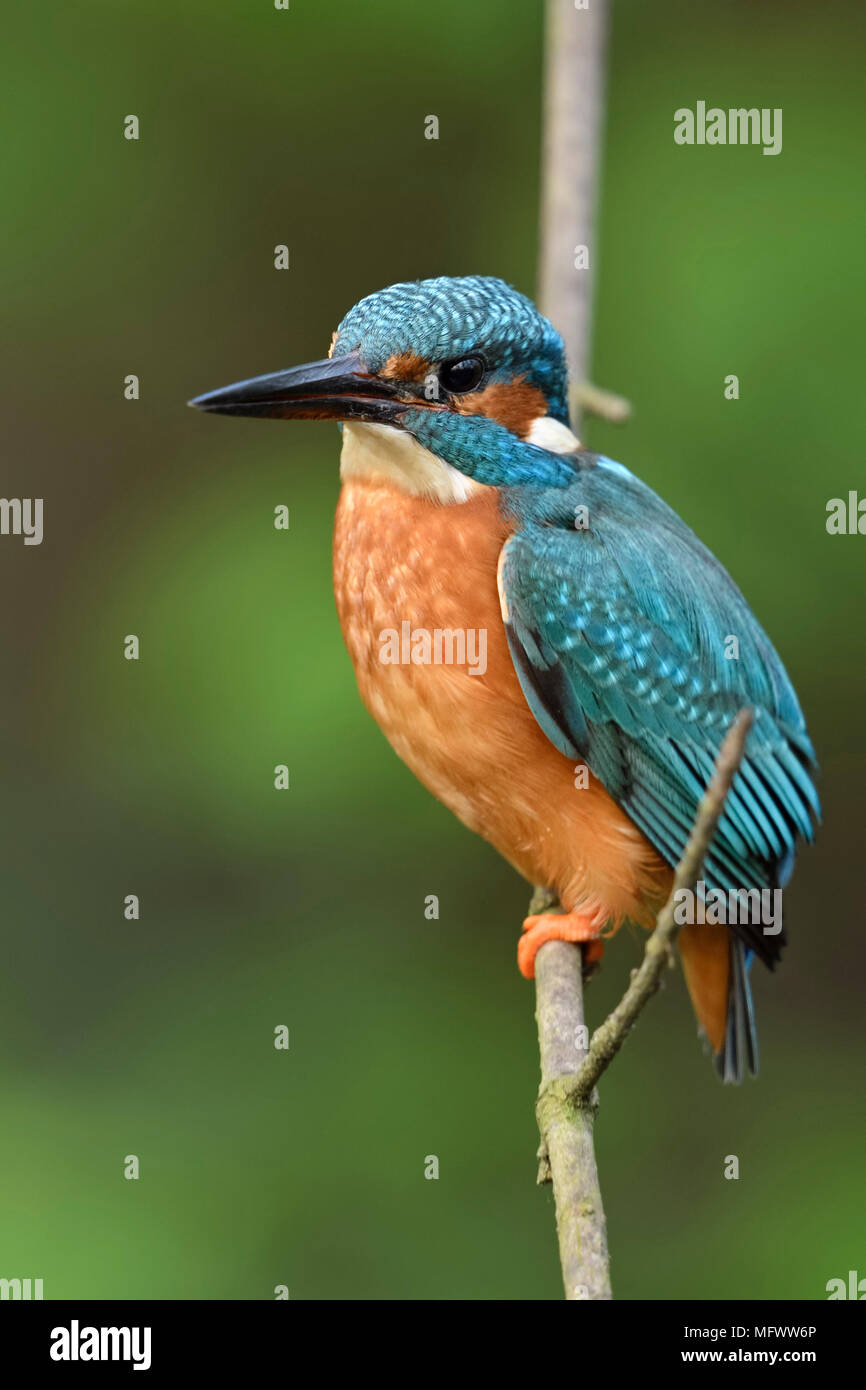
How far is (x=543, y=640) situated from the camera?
231 cm

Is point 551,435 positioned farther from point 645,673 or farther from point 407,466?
point 645,673

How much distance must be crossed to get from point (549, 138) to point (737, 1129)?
2.07 metres

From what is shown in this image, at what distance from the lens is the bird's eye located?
2.26 meters

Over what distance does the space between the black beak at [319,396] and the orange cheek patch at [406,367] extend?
0.01 m

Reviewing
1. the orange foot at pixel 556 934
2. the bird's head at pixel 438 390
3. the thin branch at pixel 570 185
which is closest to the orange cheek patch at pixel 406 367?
the bird's head at pixel 438 390

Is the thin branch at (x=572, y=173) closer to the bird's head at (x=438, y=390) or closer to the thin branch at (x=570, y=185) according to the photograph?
the thin branch at (x=570, y=185)

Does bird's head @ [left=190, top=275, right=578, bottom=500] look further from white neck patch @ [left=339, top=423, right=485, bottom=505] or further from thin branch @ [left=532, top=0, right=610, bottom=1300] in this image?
thin branch @ [left=532, top=0, right=610, bottom=1300]

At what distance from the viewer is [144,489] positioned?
12.8 feet

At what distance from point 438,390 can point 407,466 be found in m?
0.14

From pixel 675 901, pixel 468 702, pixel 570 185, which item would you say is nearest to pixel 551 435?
pixel 468 702

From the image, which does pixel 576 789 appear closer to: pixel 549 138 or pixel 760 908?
pixel 760 908

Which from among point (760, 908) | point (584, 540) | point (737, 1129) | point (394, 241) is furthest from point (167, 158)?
point (737, 1129)

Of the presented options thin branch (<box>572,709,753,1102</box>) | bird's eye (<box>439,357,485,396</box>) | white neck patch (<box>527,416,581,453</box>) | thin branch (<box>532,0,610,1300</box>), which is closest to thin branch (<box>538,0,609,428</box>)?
thin branch (<box>532,0,610,1300</box>)

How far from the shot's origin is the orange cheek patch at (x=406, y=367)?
7.14ft
